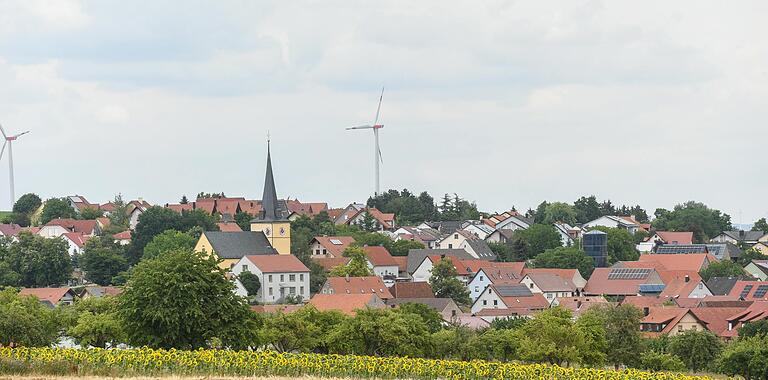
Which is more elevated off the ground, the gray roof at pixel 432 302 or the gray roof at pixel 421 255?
the gray roof at pixel 421 255

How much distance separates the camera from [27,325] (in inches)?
2333

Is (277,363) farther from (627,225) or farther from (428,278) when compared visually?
(627,225)

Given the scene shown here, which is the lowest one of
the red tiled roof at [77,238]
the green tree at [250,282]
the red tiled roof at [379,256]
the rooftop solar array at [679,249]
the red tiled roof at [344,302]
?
the red tiled roof at [344,302]

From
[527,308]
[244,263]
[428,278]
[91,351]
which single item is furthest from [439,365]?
[428,278]

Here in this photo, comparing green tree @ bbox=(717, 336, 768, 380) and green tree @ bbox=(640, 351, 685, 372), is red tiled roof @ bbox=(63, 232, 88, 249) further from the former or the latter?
green tree @ bbox=(717, 336, 768, 380)

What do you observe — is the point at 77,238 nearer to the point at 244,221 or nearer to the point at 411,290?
the point at 244,221

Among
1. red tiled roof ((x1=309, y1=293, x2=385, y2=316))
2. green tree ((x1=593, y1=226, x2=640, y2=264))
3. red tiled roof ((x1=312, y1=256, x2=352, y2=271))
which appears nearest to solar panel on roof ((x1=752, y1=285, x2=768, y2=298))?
red tiled roof ((x1=309, y1=293, x2=385, y2=316))

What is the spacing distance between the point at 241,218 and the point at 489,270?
40.8 m

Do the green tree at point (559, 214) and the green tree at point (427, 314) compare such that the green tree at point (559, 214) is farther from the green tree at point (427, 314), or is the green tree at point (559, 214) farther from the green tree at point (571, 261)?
the green tree at point (427, 314)

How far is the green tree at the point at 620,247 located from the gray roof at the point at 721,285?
25147 millimetres

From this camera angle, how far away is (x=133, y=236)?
5458 inches

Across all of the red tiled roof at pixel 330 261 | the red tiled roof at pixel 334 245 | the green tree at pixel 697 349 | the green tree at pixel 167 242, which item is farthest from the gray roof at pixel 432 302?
the red tiled roof at pixel 334 245

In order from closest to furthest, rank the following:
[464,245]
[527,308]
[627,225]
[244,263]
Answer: [527,308] → [244,263] → [464,245] → [627,225]

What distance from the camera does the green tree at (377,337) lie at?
200ft
